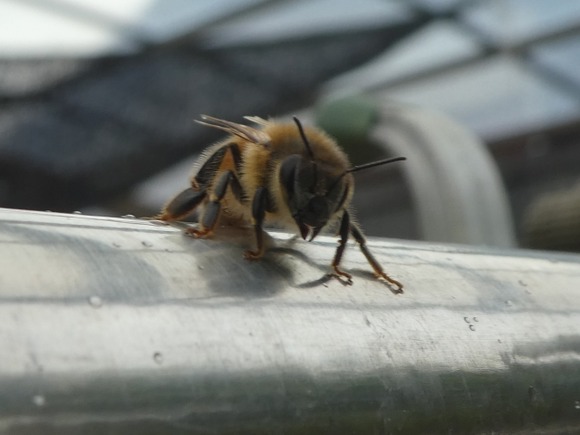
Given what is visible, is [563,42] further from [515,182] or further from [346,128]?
[346,128]


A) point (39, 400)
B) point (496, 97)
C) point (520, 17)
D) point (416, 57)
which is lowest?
point (496, 97)

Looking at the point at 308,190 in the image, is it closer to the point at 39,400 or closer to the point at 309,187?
the point at 309,187

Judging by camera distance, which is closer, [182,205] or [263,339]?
[263,339]

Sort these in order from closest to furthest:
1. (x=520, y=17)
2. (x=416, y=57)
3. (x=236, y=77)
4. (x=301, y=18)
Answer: (x=236, y=77)
(x=301, y=18)
(x=520, y=17)
(x=416, y=57)

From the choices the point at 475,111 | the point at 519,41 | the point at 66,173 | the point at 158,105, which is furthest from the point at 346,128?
the point at 475,111

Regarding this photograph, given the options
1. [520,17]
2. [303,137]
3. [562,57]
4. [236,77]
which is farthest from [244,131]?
[562,57]

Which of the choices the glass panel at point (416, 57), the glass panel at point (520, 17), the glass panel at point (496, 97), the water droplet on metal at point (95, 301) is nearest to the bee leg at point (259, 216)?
the water droplet on metal at point (95, 301)

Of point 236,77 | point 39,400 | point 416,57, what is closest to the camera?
point 39,400
